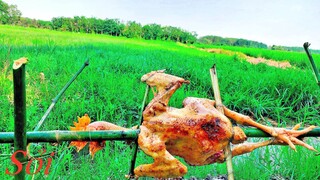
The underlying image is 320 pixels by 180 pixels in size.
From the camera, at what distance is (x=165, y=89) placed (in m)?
0.52

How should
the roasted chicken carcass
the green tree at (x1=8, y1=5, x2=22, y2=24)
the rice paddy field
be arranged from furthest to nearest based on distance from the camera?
1. the green tree at (x1=8, y1=5, x2=22, y2=24)
2. the rice paddy field
3. the roasted chicken carcass

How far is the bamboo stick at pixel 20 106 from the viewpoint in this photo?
10.9 inches

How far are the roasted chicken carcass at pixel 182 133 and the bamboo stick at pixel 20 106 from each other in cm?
17

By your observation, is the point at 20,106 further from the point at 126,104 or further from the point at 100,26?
the point at 100,26

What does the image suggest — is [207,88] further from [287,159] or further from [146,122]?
[146,122]

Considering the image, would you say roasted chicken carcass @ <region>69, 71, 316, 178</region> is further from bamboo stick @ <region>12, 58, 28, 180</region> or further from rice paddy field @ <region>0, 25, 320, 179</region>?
rice paddy field @ <region>0, 25, 320, 179</region>

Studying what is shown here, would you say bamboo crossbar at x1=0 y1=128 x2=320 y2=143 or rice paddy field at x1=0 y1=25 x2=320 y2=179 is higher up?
bamboo crossbar at x1=0 y1=128 x2=320 y2=143

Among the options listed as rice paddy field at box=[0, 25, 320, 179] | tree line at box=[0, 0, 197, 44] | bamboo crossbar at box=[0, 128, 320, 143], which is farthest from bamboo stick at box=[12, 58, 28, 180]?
tree line at box=[0, 0, 197, 44]

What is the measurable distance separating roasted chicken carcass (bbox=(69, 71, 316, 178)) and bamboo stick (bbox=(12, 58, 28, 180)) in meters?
0.17

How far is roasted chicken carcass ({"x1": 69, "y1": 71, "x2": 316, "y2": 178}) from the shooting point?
0.48 m

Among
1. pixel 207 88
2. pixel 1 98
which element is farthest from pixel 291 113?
pixel 1 98

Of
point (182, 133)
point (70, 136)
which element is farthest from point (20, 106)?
point (182, 133)

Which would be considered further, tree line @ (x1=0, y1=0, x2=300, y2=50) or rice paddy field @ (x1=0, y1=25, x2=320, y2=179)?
tree line @ (x1=0, y1=0, x2=300, y2=50)

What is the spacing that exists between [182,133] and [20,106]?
0.26 m
